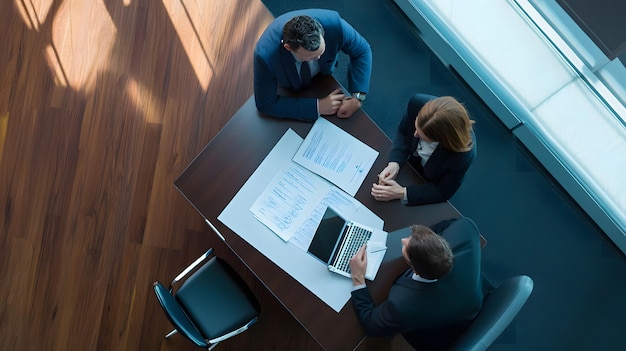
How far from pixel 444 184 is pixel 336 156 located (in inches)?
19.4

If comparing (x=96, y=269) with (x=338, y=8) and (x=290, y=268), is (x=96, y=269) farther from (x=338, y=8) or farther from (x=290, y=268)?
(x=338, y=8)

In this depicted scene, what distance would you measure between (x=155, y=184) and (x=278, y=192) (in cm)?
116

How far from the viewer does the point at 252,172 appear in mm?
2188

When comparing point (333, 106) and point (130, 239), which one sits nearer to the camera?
point (333, 106)

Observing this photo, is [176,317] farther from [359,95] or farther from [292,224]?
[359,95]

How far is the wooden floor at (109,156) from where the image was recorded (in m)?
2.82

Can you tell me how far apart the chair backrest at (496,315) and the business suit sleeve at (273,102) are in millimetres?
1088

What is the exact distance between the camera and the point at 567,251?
2.95 m

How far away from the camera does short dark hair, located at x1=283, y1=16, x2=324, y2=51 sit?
2004mm

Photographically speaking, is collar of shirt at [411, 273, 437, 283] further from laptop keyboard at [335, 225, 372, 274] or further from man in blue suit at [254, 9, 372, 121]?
man in blue suit at [254, 9, 372, 121]

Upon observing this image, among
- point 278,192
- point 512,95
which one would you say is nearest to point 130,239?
point 278,192

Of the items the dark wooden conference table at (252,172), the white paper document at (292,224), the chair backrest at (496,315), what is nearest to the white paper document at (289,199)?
the white paper document at (292,224)

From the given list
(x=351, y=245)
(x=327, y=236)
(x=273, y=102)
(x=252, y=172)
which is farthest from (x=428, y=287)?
(x=273, y=102)

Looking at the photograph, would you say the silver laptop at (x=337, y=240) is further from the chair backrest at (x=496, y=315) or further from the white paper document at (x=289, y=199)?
the chair backrest at (x=496, y=315)
